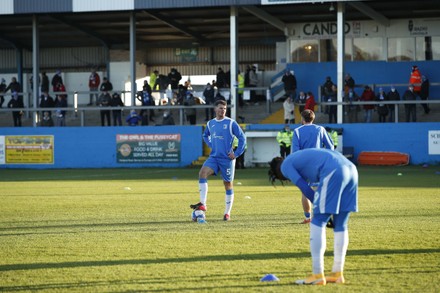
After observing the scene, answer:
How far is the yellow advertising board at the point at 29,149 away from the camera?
3919cm

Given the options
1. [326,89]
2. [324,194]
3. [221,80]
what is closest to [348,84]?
[326,89]

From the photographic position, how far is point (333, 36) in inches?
1735

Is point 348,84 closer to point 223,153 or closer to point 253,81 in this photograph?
point 253,81

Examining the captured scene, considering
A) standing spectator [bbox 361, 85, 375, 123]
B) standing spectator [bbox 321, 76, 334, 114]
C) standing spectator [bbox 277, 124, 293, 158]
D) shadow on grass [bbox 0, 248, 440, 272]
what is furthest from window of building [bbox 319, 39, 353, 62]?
shadow on grass [bbox 0, 248, 440, 272]

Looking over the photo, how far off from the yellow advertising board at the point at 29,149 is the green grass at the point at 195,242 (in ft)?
51.5

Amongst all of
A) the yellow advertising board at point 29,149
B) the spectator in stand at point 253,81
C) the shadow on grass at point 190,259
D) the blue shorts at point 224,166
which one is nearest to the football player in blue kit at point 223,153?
the blue shorts at point 224,166

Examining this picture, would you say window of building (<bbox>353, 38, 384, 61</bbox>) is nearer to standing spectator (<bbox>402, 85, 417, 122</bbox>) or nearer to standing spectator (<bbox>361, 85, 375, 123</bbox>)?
standing spectator (<bbox>361, 85, 375, 123</bbox>)

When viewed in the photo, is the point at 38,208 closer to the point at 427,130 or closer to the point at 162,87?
the point at 427,130

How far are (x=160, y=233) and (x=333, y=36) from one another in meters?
31.7

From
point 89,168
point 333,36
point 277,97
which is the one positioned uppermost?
point 333,36

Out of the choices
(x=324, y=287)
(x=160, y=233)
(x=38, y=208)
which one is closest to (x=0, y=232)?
(x=160, y=233)

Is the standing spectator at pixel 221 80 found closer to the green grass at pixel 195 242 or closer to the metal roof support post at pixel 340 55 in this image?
the metal roof support post at pixel 340 55

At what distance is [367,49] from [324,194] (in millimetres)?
35765

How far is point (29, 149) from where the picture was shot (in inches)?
1544
